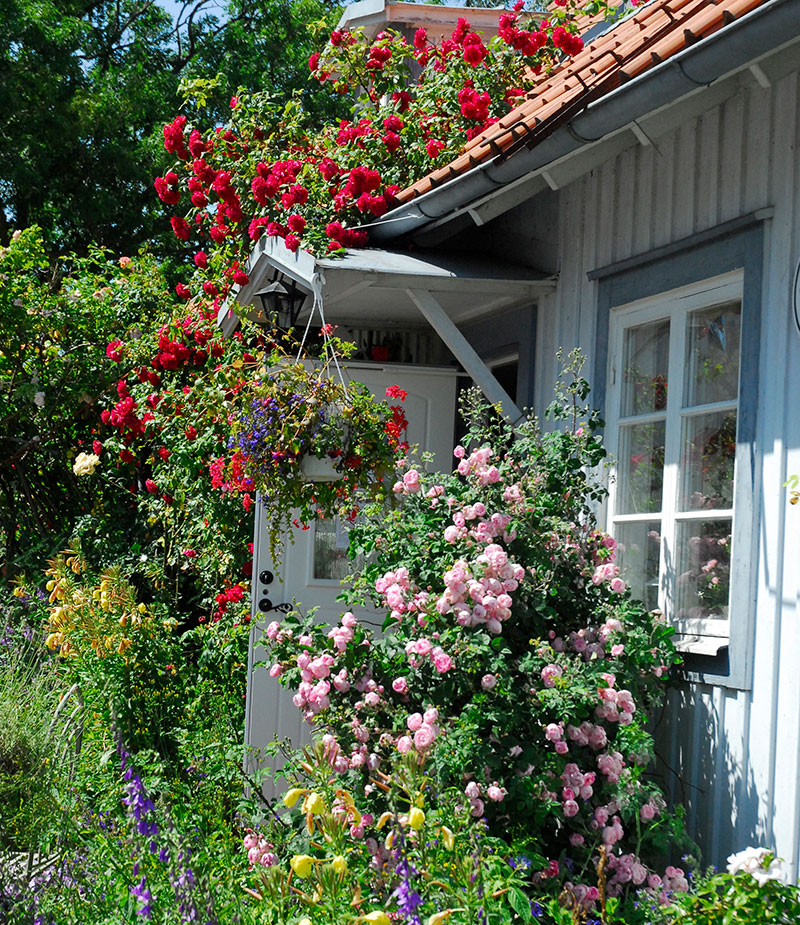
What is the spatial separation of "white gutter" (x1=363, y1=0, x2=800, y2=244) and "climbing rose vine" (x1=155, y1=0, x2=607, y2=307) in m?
0.79

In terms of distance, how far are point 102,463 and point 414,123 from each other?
163 inches

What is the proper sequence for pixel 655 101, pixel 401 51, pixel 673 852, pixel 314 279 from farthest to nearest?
pixel 401 51 < pixel 314 279 < pixel 673 852 < pixel 655 101

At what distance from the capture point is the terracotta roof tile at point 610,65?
3.61m

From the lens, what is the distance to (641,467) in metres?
4.64

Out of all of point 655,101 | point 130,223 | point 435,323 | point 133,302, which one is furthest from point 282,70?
point 655,101

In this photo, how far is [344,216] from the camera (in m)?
5.89

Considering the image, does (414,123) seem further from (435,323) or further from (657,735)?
(657,735)

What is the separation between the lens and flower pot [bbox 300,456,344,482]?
4.81 meters

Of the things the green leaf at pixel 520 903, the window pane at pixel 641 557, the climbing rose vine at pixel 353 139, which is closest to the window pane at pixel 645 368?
the window pane at pixel 641 557

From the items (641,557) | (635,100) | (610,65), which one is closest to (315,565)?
(641,557)

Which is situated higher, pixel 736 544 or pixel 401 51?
pixel 401 51

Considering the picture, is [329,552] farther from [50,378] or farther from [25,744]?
[50,378]

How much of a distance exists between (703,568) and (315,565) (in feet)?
8.80

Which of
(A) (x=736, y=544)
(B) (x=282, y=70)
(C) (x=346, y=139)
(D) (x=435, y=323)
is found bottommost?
(A) (x=736, y=544)
